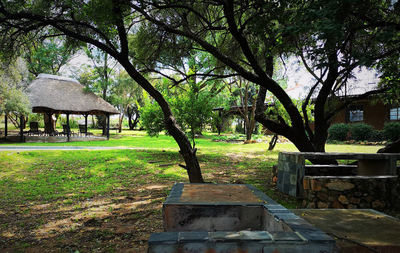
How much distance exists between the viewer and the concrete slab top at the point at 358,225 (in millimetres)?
2207

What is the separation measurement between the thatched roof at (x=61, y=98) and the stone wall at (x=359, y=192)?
18.8m

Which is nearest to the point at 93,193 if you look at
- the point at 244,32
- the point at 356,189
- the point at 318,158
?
the point at 318,158

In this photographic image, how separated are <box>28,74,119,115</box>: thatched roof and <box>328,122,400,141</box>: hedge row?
17716 millimetres

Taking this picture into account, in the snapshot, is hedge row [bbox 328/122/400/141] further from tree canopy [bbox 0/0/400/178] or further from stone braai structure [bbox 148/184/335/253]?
stone braai structure [bbox 148/184/335/253]

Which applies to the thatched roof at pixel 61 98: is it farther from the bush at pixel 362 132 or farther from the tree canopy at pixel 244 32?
the bush at pixel 362 132

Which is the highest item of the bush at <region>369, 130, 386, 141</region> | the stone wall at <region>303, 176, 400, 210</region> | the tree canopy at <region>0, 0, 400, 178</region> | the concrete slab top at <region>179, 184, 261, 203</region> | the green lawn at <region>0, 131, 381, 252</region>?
the tree canopy at <region>0, 0, 400, 178</region>

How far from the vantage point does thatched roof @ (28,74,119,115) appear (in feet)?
61.9

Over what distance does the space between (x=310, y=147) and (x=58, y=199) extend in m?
6.74

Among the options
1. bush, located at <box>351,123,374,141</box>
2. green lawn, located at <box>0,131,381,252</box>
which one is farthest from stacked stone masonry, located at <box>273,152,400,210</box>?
bush, located at <box>351,123,374,141</box>

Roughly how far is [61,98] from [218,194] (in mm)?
20240

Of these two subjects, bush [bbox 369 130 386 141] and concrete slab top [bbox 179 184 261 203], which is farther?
bush [bbox 369 130 386 141]

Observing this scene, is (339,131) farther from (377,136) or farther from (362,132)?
(377,136)

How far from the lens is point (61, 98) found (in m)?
20.2

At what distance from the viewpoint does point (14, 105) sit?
1591 centimetres
